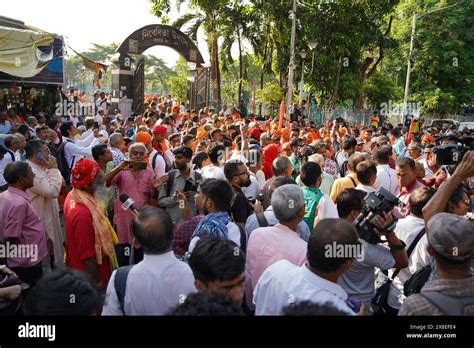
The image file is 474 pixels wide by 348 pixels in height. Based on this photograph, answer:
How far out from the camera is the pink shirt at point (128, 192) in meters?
4.88

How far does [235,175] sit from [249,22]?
22.1 meters

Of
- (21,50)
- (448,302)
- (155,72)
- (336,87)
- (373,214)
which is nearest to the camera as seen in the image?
(448,302)

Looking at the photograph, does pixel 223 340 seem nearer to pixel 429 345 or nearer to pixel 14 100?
pixel 429 345

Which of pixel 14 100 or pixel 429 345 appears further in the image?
pixel 14 100

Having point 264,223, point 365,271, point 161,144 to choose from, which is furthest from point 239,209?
point 161,144

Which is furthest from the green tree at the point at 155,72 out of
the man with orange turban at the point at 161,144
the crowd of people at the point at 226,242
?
the crowd of people at the point at 226,242

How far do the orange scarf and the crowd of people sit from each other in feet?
0.03

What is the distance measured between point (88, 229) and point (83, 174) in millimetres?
456

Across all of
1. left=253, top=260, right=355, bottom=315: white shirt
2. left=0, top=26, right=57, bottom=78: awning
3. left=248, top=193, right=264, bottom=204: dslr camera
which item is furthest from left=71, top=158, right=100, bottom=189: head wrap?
left=0, top=26, right=57, bottom=78: awning

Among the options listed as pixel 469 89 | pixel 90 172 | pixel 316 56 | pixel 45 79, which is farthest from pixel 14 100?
pixel 469 89

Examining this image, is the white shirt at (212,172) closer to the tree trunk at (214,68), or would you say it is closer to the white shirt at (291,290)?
the white shirt at (291,290)

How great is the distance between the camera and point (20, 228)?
12.9 ft

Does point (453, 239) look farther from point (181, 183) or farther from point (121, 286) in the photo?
point (181, 183)

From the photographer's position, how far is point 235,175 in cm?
436
